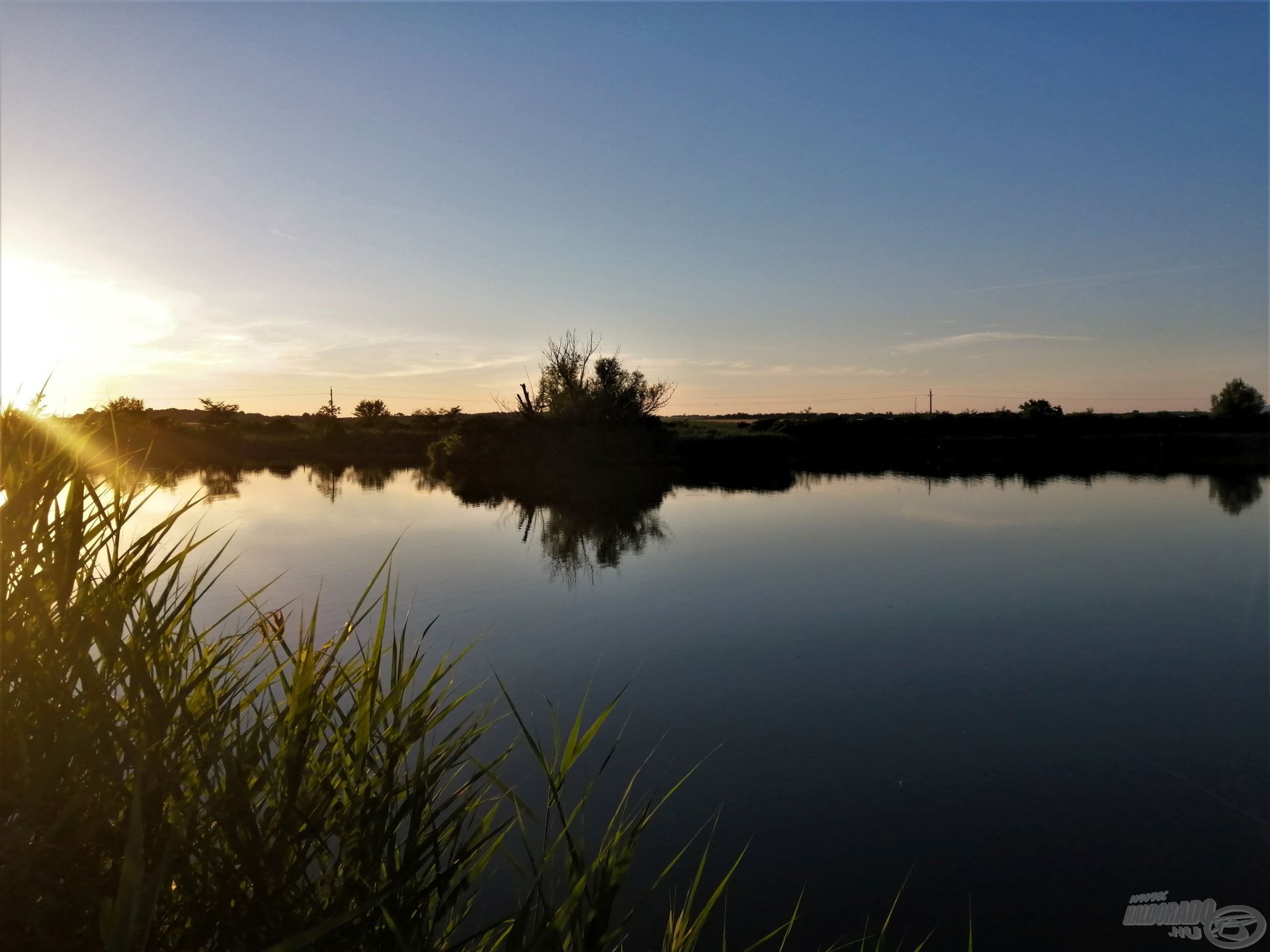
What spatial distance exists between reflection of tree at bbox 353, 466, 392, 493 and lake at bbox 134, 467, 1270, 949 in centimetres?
1022

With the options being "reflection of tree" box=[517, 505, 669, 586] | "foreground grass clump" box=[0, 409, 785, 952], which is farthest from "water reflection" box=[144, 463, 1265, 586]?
"foreground grass clump" box=[0, 409, 785, 952]

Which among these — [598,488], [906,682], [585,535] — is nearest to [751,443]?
[598,488]

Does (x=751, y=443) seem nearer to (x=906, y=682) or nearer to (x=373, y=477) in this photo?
(x=373, y=477)

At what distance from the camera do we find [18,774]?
6.30ft

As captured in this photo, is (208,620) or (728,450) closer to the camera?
(208,620)

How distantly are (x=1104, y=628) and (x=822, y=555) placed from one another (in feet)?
17.8

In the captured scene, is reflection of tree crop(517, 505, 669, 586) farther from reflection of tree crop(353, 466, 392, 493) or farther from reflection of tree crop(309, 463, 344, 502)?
reflection of tree crop(353, 466, 392, 493)

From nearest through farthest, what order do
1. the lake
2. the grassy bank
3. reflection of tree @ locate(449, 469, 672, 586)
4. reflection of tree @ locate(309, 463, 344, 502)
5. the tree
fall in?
the lake, reflection of tree @ locate(449, 469, 672, 586), reflection of tree @ locate(309, 463, 344, 502), the grassy bank, the tree

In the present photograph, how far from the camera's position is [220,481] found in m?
31.8

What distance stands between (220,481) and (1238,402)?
189 ft

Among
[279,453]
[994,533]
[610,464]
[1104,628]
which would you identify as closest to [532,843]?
[1104,628]

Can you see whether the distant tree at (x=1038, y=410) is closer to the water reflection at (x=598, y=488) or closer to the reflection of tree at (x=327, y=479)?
the water reflection at (x=598, y=488)

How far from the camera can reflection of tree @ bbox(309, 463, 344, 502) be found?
27250 mm

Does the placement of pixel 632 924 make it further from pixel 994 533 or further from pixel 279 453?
pixel 279 453
